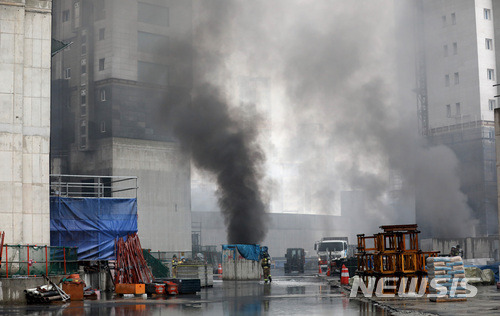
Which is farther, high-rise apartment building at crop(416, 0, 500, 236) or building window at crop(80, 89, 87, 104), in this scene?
high-rise apartment building at crop(416, 0, 500, 236)

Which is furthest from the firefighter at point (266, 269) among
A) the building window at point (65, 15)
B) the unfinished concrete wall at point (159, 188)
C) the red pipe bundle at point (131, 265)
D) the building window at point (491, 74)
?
the building window at point (491, 74)

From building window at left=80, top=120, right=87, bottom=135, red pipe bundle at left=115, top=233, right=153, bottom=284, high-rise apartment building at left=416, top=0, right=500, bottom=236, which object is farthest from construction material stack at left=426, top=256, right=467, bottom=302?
→ high-rise apartment building at left=416, top=0, right=500, bottom=236

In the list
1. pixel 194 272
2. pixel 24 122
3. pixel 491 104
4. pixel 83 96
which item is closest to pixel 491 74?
pixel 491 104

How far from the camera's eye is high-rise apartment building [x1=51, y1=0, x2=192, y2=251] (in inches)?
2547

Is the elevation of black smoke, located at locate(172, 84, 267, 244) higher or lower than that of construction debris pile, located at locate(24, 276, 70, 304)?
higher

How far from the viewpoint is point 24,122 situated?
1141 inches

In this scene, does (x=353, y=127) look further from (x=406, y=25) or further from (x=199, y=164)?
(x=199, y=164)

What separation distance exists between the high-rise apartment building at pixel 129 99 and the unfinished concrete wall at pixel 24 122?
3378cm

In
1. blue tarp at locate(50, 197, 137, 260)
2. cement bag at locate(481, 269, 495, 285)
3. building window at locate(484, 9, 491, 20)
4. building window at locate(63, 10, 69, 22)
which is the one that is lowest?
cement bag at locate(481, 269, 495, 285)

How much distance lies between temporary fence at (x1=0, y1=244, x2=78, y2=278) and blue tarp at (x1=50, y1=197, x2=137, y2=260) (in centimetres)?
631

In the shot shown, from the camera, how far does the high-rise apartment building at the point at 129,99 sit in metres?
64.7

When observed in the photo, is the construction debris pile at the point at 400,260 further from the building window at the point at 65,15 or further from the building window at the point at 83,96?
the building window at the point at 65,15

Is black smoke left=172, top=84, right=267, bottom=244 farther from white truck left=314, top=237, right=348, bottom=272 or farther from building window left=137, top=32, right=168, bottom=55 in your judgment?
building window left=137, top=32, right=168, bottom=55

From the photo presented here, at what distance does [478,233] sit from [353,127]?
17.4 metres
